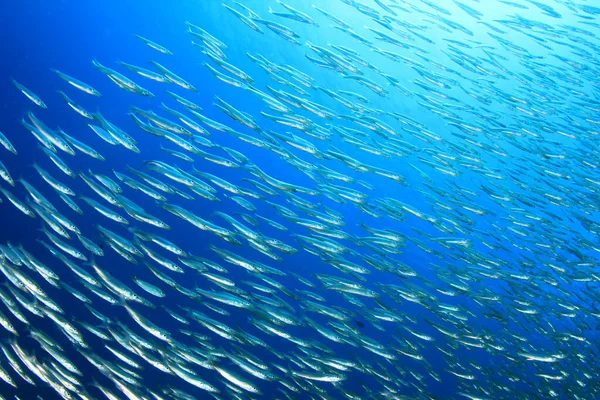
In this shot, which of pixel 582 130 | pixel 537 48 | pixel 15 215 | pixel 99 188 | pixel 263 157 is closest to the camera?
pixel 99 188

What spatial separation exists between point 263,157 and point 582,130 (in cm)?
1259

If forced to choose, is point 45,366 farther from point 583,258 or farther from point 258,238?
point 583,258

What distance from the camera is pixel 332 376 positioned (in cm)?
589

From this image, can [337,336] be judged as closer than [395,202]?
Yes

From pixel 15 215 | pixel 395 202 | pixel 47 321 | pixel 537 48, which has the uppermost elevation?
pixel 537 48

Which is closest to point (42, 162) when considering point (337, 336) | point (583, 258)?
point (337, 336)

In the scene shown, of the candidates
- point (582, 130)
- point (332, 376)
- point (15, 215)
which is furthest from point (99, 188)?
point (582, 130)

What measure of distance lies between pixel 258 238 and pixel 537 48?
90.4 feet

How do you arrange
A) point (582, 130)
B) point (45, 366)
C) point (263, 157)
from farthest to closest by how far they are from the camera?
point (263, 157) → point (582, 130) → point (45, 366)

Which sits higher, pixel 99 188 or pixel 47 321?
pixel 99 188

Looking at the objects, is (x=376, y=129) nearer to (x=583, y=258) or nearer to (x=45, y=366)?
(x=583, y=258)

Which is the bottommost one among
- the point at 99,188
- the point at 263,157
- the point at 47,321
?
the point at 47,321

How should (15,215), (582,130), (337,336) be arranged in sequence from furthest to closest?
(15,215) → (582,130) → (337,336)

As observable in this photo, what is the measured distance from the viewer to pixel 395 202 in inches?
316
